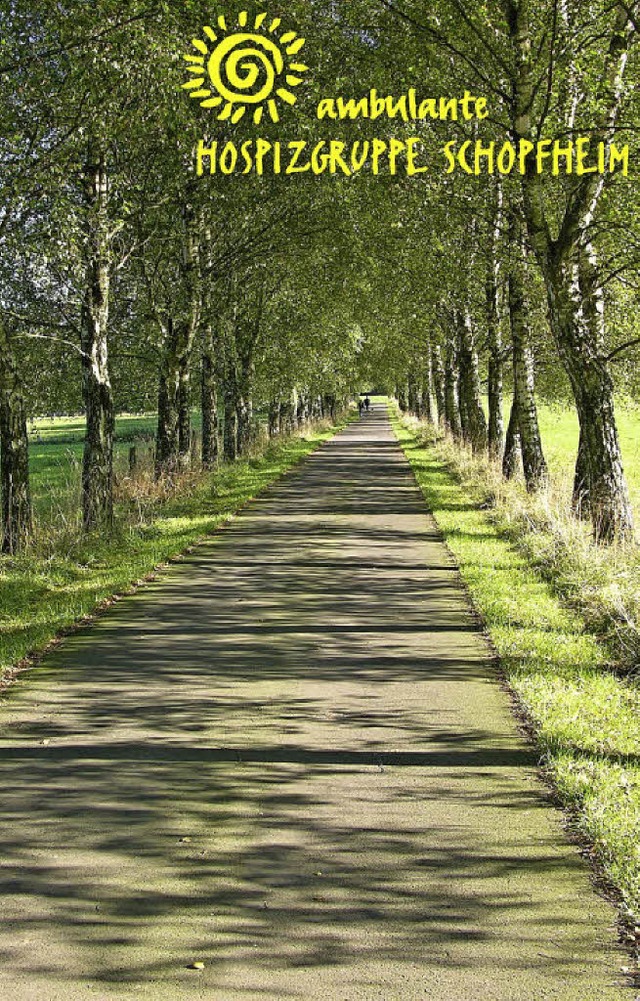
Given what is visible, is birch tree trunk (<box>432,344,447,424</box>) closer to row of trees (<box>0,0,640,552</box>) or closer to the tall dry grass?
row of trees (<box>0,0,640,552</box>)

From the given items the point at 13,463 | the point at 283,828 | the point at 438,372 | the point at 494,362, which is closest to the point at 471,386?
the point at 494,362

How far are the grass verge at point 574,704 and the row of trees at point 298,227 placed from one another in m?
1.98

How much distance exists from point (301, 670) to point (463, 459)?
65.1ft

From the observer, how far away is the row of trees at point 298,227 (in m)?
13.1

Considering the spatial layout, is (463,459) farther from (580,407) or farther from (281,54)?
(580,407)

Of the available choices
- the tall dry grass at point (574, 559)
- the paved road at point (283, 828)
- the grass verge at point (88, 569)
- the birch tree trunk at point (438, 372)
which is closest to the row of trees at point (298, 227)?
the tall dry grass at point (574, 559)

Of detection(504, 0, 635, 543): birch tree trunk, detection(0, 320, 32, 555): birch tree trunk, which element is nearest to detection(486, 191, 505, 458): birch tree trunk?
detection(504, 0, 635, 543): birch tree trunk

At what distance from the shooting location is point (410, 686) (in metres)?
8.26

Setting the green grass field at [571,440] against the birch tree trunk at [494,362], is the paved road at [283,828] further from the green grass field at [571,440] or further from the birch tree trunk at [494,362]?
the birch tree trunk at [494,362]

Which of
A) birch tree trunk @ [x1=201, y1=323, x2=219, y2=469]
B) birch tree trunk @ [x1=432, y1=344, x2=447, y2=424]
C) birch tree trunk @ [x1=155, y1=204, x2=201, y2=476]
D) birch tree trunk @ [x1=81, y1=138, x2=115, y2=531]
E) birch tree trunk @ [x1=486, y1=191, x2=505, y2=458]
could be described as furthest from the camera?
birch tree trunk @ [x1=432, y1=344, x2=447, y2=424]

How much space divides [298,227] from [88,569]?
16.9m

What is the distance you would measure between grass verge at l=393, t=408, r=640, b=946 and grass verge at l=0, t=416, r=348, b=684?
175 inches

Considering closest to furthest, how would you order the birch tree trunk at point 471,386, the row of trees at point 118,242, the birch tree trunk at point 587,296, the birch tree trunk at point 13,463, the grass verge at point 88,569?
the grass verge at point 88,569 < the row of trees at point 118,242 < the birch tree trunk at point 587,296 < the birch tree trunk at point 13,463 < the birch tree trunk at point 471,386

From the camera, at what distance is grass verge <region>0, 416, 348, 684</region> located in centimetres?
1014
